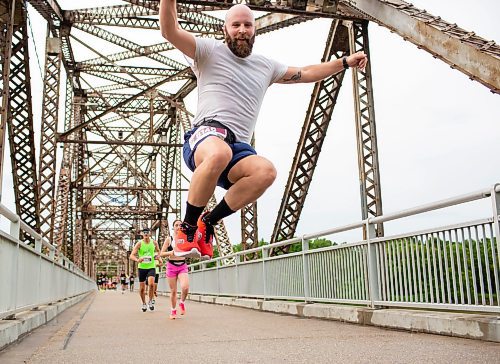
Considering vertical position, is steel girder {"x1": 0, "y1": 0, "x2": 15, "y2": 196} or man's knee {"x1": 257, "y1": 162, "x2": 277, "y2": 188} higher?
steel girder {"x1": 0, "y1": 0, "x2": 15, "y2": 196}

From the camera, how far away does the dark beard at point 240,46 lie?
4.07 metres

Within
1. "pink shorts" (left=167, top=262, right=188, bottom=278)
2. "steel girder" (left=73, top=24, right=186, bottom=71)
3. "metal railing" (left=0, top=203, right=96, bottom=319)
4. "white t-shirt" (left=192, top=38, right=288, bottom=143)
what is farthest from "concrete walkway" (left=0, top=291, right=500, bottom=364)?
"steel girder" (left=73, top=24, right=186, bottom=71)

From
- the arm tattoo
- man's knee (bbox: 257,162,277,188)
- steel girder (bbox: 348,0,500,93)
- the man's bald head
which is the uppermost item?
steel girder (bbox: 348,0,500,93)

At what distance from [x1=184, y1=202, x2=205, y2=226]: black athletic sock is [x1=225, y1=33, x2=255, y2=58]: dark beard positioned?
3.62ft

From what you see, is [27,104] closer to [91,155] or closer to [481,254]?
[481,254]

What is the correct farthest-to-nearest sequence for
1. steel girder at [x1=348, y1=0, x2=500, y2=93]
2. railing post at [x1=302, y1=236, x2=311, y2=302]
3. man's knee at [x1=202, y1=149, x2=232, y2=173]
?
1. railing post at [x1=302, y1=236, x2=311, y2=302]
2. steel girder at [x1=348, y1=0, x2=500, y2=93]
3. man's knee at [x1=202, y1=149, x2=232, y2=173]

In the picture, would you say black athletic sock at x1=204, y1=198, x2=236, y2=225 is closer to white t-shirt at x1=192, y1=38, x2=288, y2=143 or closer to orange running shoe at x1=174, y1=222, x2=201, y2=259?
orange running shoe at x1=174, y1=222, x2=201, y2=259

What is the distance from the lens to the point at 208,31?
64.6ft

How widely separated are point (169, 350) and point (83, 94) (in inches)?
1074

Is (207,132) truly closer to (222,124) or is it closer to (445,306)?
(222,124)

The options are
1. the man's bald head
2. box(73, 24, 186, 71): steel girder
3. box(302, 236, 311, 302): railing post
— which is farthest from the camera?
box(73, 24, 186, 71): steel girder

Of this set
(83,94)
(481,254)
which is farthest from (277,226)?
(83,94)

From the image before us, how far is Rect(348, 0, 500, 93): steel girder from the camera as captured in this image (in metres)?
9.49

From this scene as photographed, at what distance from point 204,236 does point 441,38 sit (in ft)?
25.4
